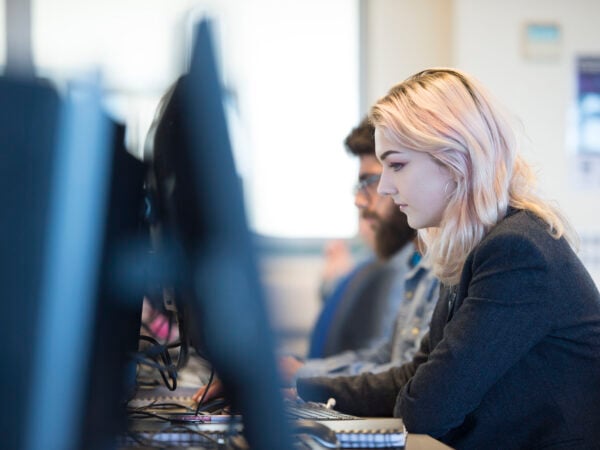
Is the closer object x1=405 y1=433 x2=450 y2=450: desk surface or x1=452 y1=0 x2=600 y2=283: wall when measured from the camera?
x1=405 y1=433 x2=450 y2=450: desk surface

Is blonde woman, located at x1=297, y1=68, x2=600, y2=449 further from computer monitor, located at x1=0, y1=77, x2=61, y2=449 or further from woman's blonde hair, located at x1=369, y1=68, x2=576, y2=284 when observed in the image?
computer monitor, located at x1=0, y1=77, x2=61, y2=449

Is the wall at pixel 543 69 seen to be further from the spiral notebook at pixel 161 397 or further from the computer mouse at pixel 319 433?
the computer mouse at pixel 319 433

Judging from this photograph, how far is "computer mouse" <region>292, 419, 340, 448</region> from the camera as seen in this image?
900mm

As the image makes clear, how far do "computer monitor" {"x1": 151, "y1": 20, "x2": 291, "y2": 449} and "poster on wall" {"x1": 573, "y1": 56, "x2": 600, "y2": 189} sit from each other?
3.24 m

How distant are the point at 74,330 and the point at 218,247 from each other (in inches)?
5.6

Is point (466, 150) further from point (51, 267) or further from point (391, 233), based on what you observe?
point (391, 233)

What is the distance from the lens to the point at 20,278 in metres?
0.65

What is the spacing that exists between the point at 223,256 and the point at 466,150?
70 centimetres

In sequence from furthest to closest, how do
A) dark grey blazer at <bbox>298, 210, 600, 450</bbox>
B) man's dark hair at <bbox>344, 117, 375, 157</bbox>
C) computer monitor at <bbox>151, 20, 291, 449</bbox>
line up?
man's dark hair at <bbox>344, 117, 375, 157</bbox> < dark grey blazer at <bbox>298, 210, 600, 450</bbox> < computer monitor at <bbox>151, 20, 291, 449</bbox>

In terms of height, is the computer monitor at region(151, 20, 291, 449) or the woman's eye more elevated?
the woman's eye

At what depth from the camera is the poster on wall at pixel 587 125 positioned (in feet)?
12.0

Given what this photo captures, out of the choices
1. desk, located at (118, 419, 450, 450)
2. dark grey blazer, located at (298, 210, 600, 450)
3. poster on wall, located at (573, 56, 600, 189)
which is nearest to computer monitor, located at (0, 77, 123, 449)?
desk, located at (118, 419, 450, 450)

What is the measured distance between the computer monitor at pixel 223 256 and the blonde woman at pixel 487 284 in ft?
1.75

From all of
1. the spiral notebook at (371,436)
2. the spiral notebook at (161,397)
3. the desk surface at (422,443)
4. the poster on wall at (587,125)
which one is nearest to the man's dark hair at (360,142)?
the spiral notebook at (161,397)
